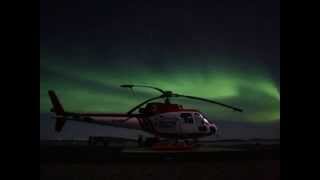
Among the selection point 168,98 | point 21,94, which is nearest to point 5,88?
point 21,94

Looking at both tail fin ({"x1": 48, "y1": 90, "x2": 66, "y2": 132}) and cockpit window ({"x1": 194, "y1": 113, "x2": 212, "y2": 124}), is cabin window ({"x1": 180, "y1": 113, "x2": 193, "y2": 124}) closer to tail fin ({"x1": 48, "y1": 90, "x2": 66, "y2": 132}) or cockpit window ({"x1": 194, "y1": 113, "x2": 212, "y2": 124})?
cockpit window ({"x1": 194, "y1": 113, "x2": 212, "y2": 124})

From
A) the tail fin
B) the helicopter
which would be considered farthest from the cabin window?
the tail fin

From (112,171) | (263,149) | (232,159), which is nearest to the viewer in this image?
(112,171)

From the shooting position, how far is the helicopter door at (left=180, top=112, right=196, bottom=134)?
25.6ft

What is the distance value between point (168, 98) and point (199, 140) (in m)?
1.06

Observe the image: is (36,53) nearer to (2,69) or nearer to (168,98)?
(2,69)

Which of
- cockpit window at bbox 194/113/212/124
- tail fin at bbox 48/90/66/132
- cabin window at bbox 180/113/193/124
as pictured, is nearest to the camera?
tail fin at bbox 48/90/66/132

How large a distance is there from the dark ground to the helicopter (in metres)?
0.40

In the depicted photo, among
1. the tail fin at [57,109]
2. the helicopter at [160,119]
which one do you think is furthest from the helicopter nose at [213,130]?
the tail fin at [57,109]

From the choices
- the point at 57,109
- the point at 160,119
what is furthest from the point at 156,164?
the point at 57,109

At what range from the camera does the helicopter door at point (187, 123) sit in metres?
7.82

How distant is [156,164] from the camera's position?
737cm

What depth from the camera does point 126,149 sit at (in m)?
8.00

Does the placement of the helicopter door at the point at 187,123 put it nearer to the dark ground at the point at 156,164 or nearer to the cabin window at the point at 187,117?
the cabin window at the point at 187,117
